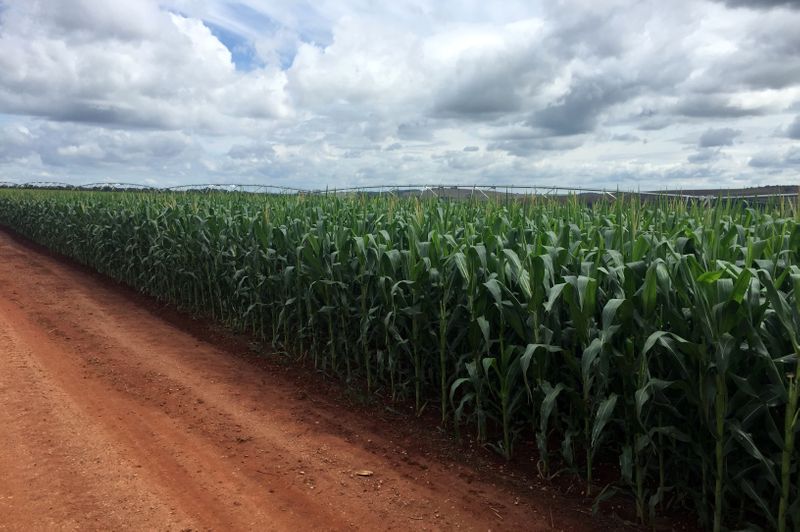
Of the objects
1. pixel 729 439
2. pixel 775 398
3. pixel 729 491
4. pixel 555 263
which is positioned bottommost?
pixel 729 491

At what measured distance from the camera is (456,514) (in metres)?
3.82

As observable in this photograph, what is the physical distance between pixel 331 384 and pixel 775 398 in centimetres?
445

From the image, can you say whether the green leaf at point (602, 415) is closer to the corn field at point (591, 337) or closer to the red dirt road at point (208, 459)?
the corn field at point (591, 337)

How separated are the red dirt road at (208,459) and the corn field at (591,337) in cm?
57

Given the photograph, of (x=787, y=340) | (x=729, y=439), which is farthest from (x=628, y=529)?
(x=787, y=340)

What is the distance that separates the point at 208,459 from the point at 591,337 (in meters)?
3.18

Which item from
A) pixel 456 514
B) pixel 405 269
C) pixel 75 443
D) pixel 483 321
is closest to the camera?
pixel 456 514

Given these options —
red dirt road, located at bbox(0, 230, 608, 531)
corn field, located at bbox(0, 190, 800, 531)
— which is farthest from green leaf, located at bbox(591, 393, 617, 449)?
red dirt road, located at bbox(0, 230, 608, 531)

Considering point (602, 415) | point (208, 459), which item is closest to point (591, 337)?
point (602, 415)

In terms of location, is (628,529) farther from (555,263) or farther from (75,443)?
(75,443)

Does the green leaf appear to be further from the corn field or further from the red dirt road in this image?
the red dirt road

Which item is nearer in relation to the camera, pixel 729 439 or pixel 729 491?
pixel 729 439

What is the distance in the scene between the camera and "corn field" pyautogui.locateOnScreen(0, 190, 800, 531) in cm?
316

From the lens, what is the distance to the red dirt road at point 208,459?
3760 mm
